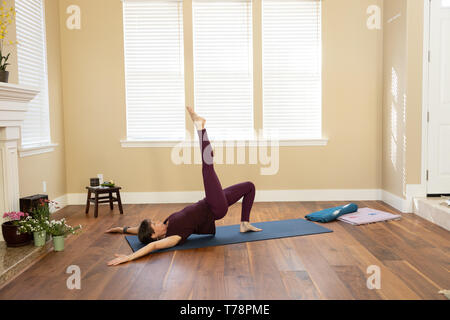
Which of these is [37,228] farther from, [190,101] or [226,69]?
[226,69]

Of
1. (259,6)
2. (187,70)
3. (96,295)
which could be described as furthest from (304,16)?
(96,295)

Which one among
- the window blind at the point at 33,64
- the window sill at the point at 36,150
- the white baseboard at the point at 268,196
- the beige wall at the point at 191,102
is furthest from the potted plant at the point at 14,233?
the white baseboard at the point at 268,196

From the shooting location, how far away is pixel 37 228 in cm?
349

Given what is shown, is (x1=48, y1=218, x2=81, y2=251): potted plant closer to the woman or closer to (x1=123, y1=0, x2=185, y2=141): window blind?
the woman

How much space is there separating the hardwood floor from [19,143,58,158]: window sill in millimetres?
1104

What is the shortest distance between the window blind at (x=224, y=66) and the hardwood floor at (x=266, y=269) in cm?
211

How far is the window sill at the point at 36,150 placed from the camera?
4.42 metres

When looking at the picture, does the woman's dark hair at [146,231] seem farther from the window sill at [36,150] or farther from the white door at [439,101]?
the white door at [439,101]

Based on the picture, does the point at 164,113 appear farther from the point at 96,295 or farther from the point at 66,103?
the point at 96,295

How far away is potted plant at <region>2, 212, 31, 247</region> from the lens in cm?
345

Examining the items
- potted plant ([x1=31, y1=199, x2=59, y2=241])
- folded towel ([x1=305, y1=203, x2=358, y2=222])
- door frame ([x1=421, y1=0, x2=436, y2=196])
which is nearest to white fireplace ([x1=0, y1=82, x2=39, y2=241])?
potted plant ([x1=31, y1=199, x2=59, y2=241])

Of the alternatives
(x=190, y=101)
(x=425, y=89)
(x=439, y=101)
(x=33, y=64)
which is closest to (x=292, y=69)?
(x=190, y=101)

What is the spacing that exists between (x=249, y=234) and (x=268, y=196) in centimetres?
170

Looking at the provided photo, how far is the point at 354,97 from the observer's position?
5582mm
